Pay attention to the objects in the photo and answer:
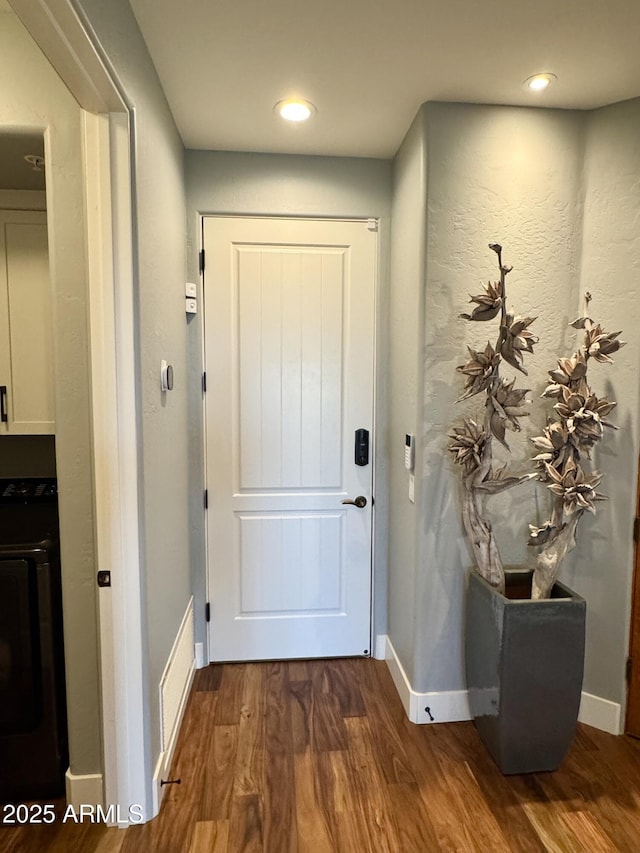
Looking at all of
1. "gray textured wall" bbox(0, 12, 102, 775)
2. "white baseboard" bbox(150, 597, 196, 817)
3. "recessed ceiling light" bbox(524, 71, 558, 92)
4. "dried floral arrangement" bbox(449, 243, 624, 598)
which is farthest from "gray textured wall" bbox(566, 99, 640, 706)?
"gray textured wall" bbox(0, 12, 102, 775)

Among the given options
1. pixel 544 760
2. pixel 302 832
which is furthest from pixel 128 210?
pixel 544 760

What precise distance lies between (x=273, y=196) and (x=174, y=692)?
2.22m

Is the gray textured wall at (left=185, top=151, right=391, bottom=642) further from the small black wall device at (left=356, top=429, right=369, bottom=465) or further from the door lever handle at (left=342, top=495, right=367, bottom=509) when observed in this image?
the door lever handle at (left=342, top=495, right=367, bottom=509)

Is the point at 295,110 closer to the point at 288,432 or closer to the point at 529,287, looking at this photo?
the point at 529,287

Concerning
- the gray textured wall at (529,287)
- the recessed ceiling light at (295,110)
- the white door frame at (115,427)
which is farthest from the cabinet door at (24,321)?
the gray textured wall at (529,287)

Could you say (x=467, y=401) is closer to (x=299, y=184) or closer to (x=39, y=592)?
(x=299, y=184)

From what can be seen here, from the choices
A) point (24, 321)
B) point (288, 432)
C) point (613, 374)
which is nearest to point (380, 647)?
point (288, 432)

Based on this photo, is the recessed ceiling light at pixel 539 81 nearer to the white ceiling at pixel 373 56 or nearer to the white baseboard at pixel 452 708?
the white ceiling at pixel 373 56

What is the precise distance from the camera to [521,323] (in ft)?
5.52

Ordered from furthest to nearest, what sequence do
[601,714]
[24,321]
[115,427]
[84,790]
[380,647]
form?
1. [380,647]
2. [601,714]
3. [24,321]
4. [84,790]
5. [115,427]

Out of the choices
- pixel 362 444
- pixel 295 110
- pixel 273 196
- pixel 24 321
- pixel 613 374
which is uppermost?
pixel 295 110

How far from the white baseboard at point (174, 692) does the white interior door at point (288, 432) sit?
201mm

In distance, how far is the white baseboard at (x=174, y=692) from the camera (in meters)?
1.65

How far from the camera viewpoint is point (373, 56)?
5.25 ft
